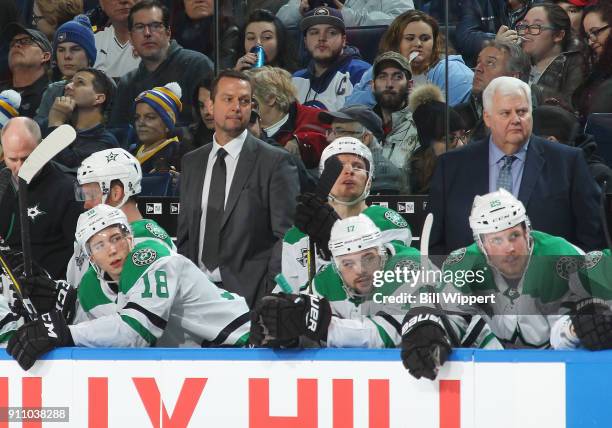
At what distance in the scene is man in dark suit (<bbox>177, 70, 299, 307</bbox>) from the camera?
16.6 feet

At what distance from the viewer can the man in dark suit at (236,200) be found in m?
5.06

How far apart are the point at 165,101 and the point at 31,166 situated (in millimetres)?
1806

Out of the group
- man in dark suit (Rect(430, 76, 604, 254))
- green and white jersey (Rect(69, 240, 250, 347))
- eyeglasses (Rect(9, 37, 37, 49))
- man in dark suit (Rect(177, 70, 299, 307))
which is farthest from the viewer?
eyeglasses (Rect(9, 37, 37, 49))

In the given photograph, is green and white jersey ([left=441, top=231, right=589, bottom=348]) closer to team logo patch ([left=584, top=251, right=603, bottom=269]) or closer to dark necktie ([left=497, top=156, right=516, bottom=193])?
team logo patch ([left=584, top=251, right=603, bottom=269])

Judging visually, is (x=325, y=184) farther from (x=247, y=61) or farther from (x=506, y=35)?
(x=247, y=61)

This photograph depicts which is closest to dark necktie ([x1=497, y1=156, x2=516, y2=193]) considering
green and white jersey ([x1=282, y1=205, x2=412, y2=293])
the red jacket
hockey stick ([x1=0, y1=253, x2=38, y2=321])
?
green and white jersey ([x1=282, y1=205, x2=412, y2=293])

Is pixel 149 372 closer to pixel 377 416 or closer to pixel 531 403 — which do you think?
pixel 377 416

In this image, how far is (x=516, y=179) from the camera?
472 centimetres

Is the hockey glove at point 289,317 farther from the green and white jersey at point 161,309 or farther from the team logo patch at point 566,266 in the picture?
the team logo patch at point 566,266

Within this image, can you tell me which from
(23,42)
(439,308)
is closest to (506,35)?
(439,308)

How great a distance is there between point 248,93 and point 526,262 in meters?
1.86

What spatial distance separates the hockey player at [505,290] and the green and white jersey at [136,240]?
4.01 feet

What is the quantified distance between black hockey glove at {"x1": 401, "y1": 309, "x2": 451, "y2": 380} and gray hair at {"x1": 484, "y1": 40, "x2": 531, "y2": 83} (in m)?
2.25

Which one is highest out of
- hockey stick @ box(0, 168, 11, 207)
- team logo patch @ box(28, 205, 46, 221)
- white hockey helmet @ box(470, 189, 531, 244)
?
hockey stick @ box(0, 168, 11, 207)
